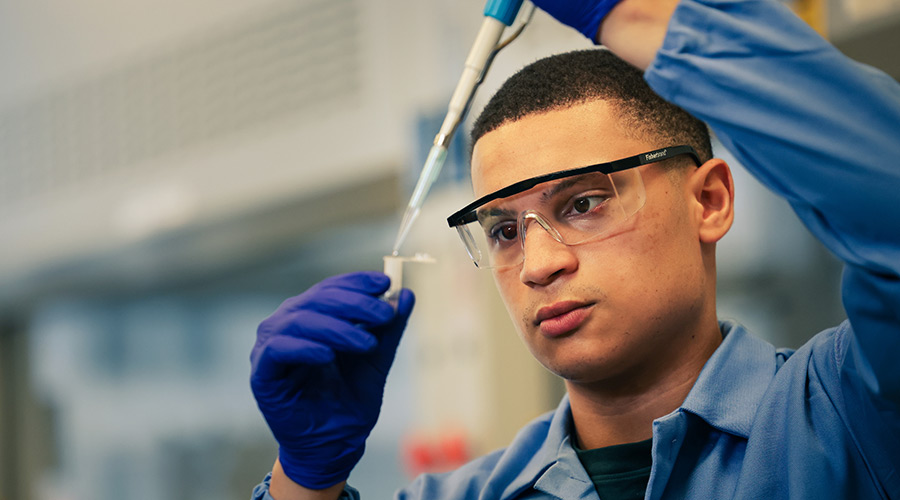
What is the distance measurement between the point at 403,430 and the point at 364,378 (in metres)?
1.96

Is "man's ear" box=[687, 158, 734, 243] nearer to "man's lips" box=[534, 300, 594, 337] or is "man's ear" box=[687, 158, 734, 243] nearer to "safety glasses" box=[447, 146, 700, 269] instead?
"safety glasses" box=[447, 146, 700, 269]

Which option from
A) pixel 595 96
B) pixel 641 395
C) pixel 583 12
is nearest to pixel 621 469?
pixel 641 395

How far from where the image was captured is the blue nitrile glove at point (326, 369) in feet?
3.67

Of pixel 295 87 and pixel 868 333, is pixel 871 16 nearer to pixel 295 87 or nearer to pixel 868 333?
pixel 868 333

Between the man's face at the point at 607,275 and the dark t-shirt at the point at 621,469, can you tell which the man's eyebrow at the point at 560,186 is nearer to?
the man's face at the point at 607,275

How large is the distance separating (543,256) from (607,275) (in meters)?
0.09

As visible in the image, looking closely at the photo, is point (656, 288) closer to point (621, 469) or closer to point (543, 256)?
point (543, 256)

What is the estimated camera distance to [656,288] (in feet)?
3.59

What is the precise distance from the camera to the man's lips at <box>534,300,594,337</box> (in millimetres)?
1092

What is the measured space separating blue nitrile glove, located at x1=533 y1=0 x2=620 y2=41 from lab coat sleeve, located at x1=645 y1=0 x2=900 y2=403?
0.10 meters

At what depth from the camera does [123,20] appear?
361cm

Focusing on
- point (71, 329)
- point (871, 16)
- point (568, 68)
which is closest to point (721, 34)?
point (568, 68)

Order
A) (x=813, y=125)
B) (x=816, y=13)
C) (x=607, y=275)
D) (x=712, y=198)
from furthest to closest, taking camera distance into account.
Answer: (x=816, y=13) → (x=712, y=198) → (x=607, y=275) → (x=813, y=125)

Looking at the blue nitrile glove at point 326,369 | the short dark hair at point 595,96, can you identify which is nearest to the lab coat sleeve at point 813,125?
the short dark hair at point 595,96
